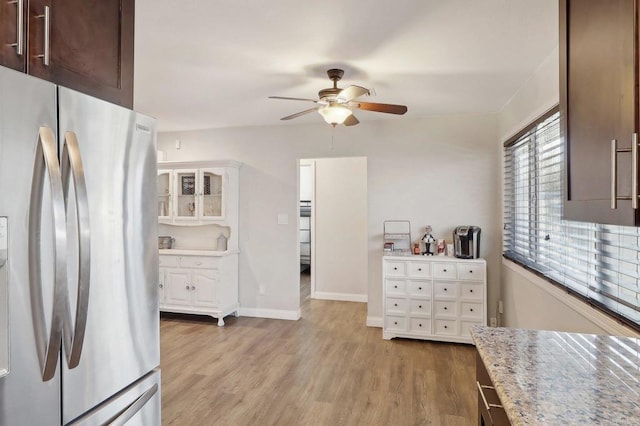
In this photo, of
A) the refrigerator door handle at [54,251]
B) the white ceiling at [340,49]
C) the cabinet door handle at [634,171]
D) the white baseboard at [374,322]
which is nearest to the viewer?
the cabinet door handle at [634,171]

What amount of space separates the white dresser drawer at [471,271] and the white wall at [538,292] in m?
0.26

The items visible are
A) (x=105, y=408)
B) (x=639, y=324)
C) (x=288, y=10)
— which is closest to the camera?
(x=105, y=408)

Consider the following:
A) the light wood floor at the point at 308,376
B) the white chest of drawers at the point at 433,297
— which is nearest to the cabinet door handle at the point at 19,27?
the light wood floor at the point at 308,376

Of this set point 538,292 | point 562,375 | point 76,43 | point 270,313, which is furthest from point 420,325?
point 76,43

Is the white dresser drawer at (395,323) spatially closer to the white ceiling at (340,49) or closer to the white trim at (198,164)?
the white ceiling at (340,49)

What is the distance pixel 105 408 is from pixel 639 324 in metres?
2.06

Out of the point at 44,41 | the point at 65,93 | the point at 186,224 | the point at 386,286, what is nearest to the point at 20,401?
the point at 65,93

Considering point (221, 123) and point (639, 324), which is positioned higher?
point (221, 123)

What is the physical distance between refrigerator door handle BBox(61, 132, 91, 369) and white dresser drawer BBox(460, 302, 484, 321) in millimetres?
3497

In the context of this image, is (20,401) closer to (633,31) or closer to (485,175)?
→ (633,31)

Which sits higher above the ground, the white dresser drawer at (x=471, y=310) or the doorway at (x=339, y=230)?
the doorway at (x=339, y=230)

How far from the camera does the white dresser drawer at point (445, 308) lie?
151 inches

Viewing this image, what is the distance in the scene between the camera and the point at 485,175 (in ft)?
13.6

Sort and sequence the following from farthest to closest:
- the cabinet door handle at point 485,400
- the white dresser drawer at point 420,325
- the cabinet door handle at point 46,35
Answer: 1. the white dresser drawer at point 420,325
2. the cabinet door handle at point 485,400
3. the cabinet door handle at point 46,35
